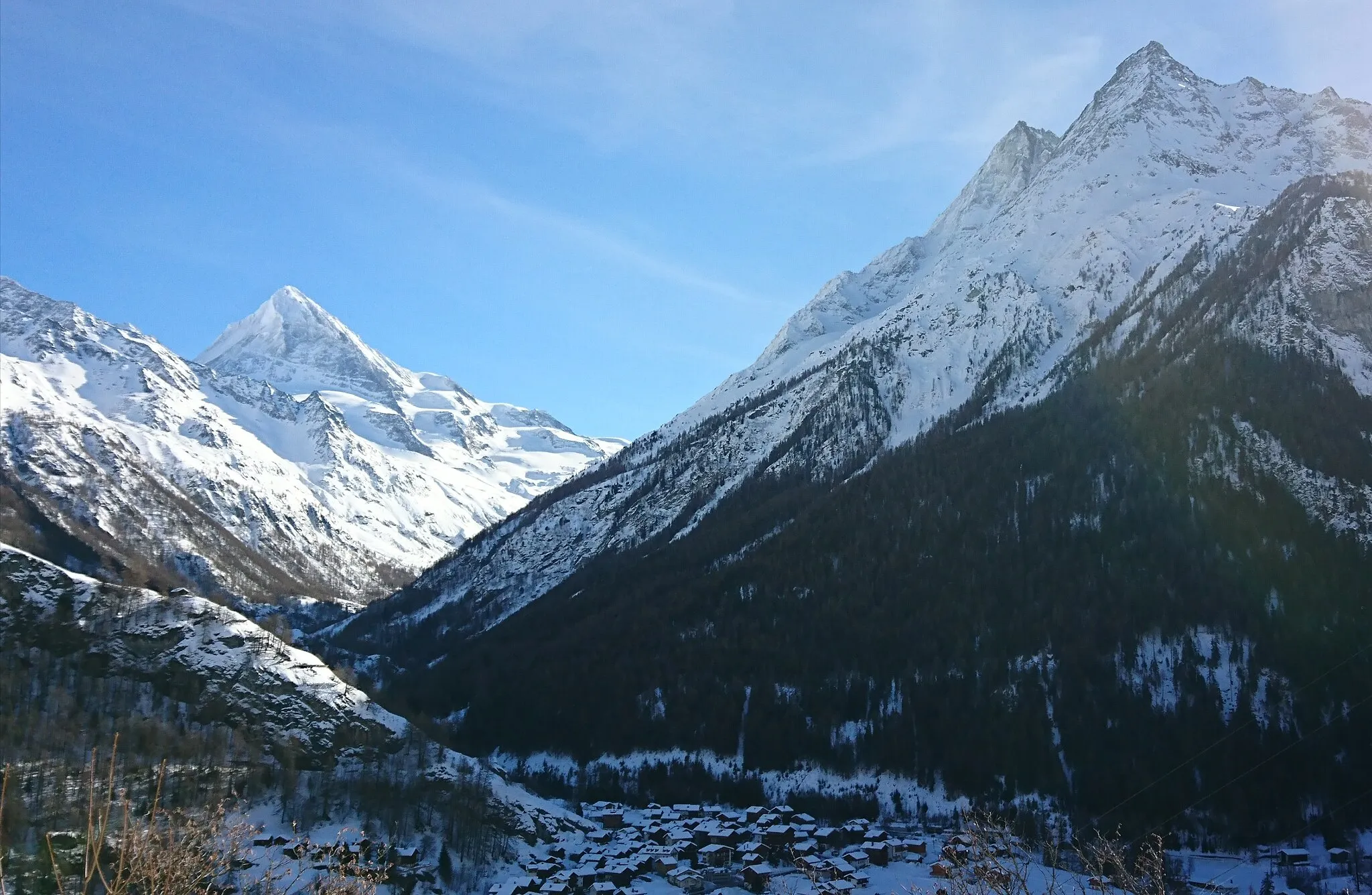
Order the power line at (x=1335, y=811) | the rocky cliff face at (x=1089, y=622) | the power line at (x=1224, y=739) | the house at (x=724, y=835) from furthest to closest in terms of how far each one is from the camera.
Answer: the rocky cliff face at (x=1089, y=622), the power line at (x=1224, y=739), the power line at (x=1335, y=811), the house at (x=724, y=835)

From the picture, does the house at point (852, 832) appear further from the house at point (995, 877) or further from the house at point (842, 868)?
the house at point (995, 877)

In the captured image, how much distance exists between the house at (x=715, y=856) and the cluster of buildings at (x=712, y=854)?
0.10 m

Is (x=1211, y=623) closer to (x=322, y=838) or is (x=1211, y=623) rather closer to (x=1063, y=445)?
(x=1063, y=445)

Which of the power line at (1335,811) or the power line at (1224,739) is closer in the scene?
the power line at (1335,811)

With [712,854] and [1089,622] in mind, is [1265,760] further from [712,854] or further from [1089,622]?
[712,854]

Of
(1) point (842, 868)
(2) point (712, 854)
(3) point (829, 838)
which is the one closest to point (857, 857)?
(1) point (842, 868)

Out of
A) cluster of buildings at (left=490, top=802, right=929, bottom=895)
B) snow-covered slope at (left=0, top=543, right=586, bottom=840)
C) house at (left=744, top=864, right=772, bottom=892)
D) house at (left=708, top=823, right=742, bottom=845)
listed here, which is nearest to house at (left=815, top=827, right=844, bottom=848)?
cluster of buildings at (left=490, top=802, right=929, bottom=895)

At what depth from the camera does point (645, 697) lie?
558 ft

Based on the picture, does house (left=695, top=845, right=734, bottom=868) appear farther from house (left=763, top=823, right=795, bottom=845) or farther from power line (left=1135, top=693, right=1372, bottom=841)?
power line (left=1135, top=693, right=1372, bottom=841)

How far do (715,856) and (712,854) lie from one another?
45cm

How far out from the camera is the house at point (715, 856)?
10069cm

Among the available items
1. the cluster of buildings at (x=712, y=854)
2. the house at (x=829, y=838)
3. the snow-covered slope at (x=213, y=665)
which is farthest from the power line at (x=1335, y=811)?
the snow-covered slope at (x=213, y=665)

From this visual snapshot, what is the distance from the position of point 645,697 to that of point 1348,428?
12596cm

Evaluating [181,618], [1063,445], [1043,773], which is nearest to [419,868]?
[181,618]
